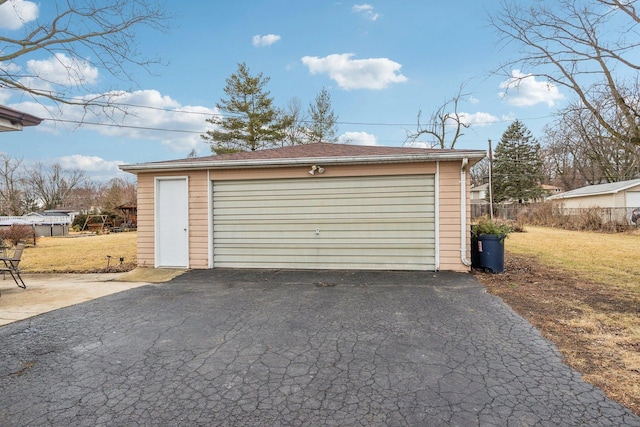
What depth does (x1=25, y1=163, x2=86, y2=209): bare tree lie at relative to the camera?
133 feet

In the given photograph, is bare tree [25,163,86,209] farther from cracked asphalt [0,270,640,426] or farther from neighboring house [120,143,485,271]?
cracked asphalt [0,270,640,426]

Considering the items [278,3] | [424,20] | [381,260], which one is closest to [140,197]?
[381,260]

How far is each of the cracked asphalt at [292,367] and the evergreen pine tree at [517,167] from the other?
1342 inches

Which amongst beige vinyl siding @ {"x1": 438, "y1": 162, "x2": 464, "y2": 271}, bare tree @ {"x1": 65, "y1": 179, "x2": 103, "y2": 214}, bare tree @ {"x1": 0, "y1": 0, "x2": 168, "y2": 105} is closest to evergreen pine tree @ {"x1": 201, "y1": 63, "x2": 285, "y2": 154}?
bare tree @ {"x1": 0, "y1": 0, "x2": 168, "y2": 105}

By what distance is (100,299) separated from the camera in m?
5.23

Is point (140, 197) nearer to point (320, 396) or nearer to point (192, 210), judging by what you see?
point (192, 210)

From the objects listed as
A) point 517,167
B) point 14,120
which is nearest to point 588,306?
point 14,120

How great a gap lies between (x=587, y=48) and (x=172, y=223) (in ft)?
26.3

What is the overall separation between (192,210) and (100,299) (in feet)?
9.12

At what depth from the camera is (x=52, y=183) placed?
42719mm

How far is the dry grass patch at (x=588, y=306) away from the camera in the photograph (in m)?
2.74

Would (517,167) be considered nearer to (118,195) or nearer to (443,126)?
(443,126)

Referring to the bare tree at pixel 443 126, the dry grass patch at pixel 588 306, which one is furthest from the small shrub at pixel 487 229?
the bare tree at pixel 443 126

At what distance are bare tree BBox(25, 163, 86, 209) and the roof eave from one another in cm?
4416
